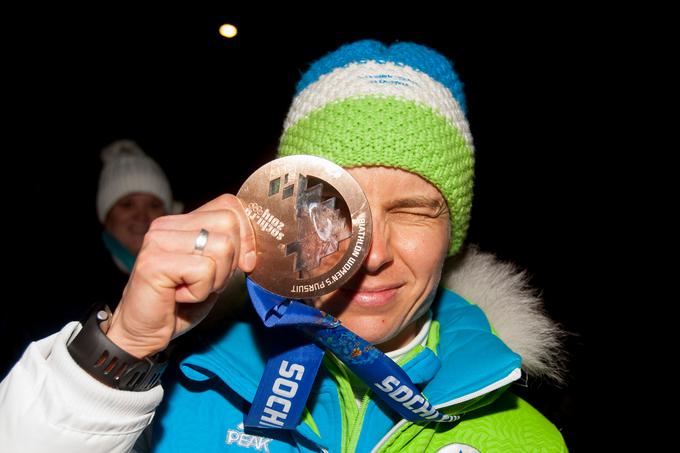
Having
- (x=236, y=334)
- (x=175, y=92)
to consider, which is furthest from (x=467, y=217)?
(x=175, y=92)

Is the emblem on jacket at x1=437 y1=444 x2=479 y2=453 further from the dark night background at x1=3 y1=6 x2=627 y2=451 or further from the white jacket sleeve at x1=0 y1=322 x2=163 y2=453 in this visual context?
the dark night background at x1=3 y1=6 x2=627 y2=451

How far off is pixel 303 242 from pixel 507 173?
3.40 metres

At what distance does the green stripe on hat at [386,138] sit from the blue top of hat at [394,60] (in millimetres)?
179

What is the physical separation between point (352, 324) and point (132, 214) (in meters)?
2.94

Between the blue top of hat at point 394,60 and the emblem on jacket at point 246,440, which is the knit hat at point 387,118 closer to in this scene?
the blue top of hat at point 394,60

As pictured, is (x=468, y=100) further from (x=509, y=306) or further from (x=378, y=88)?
(x=378, y=88)

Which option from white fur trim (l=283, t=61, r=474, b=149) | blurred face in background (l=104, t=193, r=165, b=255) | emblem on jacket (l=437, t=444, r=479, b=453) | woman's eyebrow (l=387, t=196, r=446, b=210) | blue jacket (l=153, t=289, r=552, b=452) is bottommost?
blurred face in background (l=104, t=193, r=165, b=255)

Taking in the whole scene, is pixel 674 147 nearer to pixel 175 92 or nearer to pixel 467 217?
pixel 467 217

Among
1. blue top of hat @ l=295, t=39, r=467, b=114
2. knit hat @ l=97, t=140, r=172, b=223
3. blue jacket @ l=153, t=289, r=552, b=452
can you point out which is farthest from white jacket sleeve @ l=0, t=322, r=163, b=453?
knit hat @ l=97, t=140, r=172, b=223

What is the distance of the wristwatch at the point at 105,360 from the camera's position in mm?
1018

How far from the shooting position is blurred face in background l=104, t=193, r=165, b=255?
12.4 ft

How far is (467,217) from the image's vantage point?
61.0 inches

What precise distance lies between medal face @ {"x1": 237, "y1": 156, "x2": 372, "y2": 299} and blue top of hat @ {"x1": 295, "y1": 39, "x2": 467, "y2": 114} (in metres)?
0.46

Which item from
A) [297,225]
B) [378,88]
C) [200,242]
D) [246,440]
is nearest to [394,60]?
[378,88]
